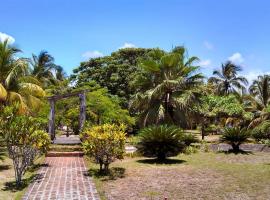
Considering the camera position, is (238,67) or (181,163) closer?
(181,163)

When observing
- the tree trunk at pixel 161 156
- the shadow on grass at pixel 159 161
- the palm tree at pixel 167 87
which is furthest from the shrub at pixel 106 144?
the palm tree at pixel 167 87

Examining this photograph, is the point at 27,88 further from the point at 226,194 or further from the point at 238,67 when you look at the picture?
the point at 238,67

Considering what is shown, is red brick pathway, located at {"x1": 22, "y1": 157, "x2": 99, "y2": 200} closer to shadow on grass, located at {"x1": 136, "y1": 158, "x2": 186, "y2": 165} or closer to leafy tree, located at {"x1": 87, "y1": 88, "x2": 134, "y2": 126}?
shadow on grass, located at {"x1": 136, "y1": 158, "x2": 186, "y2": 165}

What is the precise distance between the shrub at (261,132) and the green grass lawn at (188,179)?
6.33 meters

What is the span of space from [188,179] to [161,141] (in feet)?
15.5

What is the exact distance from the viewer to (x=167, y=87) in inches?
906

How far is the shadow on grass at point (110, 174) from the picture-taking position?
40.4 ft

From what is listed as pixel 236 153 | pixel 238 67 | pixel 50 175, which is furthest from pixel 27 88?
pixel 238 67

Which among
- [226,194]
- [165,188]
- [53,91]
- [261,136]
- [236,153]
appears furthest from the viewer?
[53,91]

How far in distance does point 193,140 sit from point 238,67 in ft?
94.5

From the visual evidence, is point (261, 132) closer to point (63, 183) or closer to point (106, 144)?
point (106, 144)

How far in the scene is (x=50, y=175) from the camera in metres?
12.6

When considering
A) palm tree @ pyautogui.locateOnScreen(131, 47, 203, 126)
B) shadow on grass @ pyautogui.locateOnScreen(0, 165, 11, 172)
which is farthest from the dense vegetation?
shadow on grass @ pyautogui.locateOnScreen(0, 165, 11, 172)

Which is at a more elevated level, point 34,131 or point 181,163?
point 34,131
